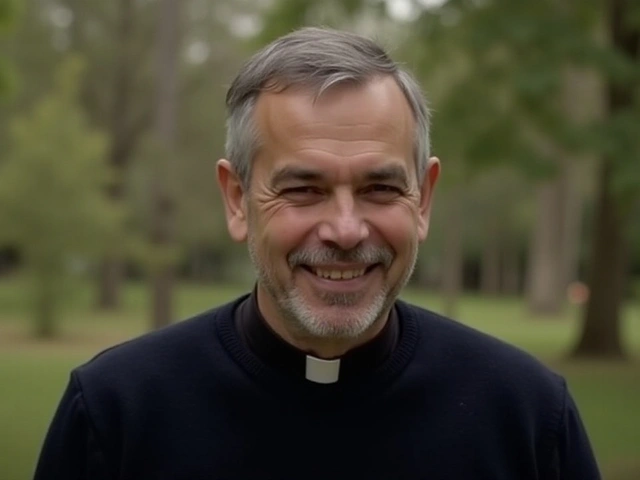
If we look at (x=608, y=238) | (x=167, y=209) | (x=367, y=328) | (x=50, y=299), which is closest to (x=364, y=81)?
(x=367, y=328)

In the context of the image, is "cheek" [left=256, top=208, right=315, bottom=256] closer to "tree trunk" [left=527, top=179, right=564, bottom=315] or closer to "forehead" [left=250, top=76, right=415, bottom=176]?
"forehead" [left=250, top=76, right=415, bottom=176]

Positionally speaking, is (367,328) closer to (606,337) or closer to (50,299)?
(606,337)

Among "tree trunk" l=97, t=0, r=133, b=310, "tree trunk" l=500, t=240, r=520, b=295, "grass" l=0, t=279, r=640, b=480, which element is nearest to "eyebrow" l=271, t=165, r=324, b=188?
"grass" l=0, t=279, r=640, b=480

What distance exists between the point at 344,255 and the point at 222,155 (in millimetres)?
7829

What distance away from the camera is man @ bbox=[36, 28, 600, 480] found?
259 centimetres

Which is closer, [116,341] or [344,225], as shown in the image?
[344,225]

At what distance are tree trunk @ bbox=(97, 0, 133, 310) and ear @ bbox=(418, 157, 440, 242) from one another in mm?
37691

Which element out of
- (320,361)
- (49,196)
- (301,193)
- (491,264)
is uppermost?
(301,193)

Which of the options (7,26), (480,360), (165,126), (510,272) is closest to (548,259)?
(165,126)

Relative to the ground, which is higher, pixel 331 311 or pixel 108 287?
pixel 331 311

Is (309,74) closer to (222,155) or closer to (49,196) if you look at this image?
(222,155)

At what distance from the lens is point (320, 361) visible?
8.86 feet

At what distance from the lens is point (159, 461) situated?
2.66 m

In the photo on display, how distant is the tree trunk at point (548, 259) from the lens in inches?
1560
